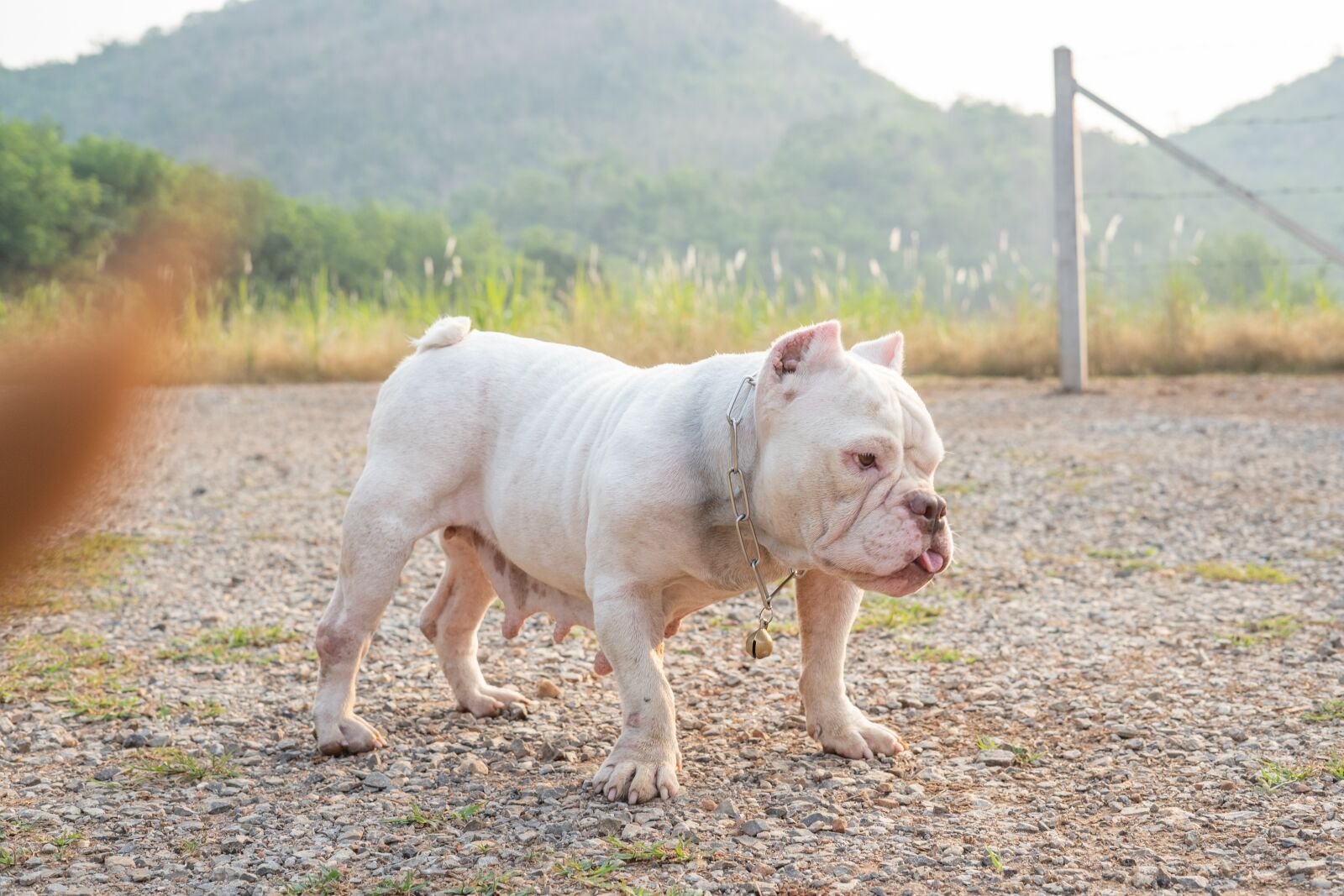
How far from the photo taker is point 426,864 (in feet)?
9.29

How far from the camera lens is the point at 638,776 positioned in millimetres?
3096

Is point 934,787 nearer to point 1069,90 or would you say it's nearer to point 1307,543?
point 1307,543

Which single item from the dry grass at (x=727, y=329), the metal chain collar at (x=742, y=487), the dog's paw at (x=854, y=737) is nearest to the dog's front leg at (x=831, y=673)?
the dog's paw at (x=854, y=737)

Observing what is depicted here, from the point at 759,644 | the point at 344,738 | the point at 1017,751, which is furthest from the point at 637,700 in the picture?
the point at 1017,751

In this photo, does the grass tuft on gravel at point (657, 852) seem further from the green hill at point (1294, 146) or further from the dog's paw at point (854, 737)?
the green hill at point (1294, 146)

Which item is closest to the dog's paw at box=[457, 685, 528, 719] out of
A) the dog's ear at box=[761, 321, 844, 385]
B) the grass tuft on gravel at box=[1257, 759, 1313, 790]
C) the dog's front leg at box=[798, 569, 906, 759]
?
the dog's front leg at box=[798, 569, 906, 759]

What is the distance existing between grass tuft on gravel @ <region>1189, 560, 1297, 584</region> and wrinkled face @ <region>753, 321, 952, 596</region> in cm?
293

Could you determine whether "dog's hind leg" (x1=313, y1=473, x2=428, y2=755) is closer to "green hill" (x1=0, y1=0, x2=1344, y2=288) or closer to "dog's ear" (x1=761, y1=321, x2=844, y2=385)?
"dog's ear" (x1=761, y1=321, x2=844, y2=385)

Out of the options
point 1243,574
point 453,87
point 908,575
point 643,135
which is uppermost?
point 453,87

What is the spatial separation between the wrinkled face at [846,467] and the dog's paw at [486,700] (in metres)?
1.33

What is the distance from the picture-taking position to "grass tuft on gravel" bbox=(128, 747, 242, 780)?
136 inches

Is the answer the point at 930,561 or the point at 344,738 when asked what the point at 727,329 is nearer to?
the point at 344,738

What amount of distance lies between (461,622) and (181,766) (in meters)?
0.86

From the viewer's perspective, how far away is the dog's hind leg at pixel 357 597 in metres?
3.53
